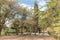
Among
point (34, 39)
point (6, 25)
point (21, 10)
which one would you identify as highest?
point (21, 10)

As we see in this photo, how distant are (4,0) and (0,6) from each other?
33.5 inches

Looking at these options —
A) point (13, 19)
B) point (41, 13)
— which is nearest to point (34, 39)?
point (13, 19)

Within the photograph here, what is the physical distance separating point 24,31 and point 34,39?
254 inches

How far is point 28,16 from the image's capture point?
2366 cm

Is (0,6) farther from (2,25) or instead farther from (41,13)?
(41,13)

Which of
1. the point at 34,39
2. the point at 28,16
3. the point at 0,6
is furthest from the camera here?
the point at 28,16

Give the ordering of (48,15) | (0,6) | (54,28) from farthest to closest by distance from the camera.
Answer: (0,6) → (48,15) → (54,28)

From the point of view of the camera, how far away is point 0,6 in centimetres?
2223

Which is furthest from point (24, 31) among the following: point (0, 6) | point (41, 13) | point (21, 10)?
point (41, 13)

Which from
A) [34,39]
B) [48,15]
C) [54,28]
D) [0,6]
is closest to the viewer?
[54,28]

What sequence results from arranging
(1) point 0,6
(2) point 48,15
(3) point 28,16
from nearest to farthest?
1. (2) point 48,15
2. (1) point 0,6
3. (3) point 28,16

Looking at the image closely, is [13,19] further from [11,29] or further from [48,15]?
[48,15]

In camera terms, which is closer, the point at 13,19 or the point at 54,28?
the point at 54,28

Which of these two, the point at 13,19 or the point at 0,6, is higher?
the point at 0,6
